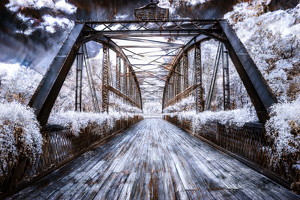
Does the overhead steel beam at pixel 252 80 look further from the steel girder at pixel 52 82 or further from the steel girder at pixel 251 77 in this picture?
the steel girder at pixel 52 82

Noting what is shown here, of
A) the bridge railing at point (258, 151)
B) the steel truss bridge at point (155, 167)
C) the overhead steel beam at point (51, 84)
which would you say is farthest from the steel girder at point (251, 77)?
the overhead steel beam at point (51, 84)

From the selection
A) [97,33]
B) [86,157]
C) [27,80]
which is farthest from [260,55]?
[27,80]

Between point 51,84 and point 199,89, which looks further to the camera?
point 199,89

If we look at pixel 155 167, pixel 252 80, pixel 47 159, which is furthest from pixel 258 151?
pixel 47 159

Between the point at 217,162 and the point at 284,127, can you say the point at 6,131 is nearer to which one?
the point at 284,127

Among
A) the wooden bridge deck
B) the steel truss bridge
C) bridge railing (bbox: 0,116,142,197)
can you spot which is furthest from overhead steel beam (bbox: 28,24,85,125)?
the wooden bridge deck

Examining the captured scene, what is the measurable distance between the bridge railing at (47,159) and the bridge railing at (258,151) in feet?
11.3

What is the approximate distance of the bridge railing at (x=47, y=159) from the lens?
1991 millimetres

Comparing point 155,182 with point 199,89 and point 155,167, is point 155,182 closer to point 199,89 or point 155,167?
point 155,167

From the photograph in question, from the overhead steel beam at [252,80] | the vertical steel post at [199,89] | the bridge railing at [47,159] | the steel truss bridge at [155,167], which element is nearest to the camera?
the bridge railing at [47,159]

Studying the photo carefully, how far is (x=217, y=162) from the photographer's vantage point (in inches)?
135

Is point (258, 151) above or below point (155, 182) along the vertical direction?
above

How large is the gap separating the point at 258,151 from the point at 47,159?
3753 mm

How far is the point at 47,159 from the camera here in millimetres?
2746
